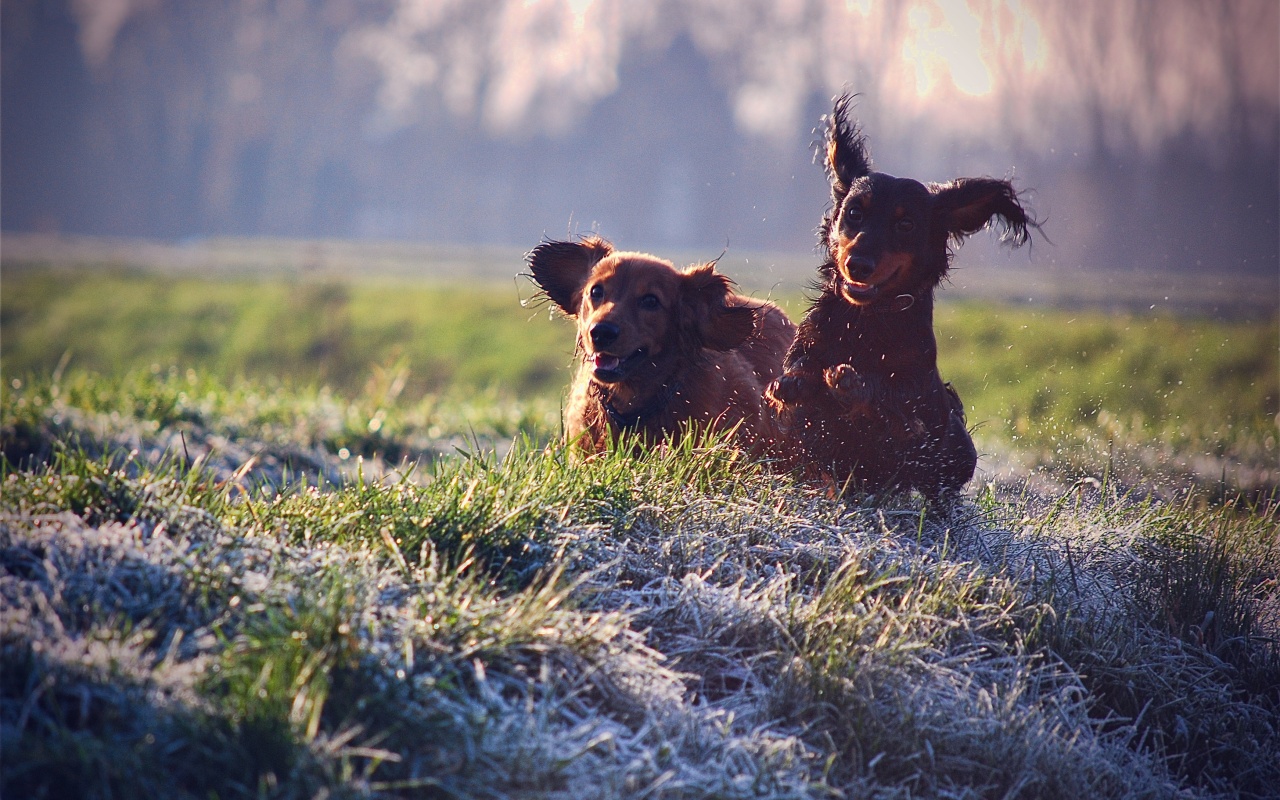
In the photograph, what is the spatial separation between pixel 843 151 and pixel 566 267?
144 cm

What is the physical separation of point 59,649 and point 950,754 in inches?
89.1

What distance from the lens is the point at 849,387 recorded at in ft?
11.8

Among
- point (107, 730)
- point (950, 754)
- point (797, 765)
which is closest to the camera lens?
point (107, 730)

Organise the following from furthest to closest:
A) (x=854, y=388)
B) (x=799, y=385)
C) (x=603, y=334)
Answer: (x=603, y=334)
(x=799, y=385)
(x=854, y=388)

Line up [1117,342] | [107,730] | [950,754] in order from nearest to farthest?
[107,730]
[950,754]
[1117,342]

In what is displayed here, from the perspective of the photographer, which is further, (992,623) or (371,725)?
(992,623)

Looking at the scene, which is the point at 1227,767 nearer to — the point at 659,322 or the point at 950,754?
the point at 950,754

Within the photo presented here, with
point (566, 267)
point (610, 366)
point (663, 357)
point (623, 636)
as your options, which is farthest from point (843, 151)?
point (623, 636)

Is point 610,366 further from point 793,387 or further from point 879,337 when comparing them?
point 879,337

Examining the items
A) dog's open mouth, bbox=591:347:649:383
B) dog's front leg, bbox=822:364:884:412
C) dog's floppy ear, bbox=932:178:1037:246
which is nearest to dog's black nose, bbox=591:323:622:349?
dog's open mouth, bbox=591:347:649:383

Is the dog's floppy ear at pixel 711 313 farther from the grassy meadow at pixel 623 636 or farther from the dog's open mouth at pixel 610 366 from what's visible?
the grassy meadow at pixel 623 636

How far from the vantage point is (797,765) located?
249cm

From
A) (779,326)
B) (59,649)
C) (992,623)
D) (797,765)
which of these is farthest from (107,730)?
(779,326)

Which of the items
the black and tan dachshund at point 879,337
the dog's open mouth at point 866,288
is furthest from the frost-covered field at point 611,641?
the dog's open mouth at point 866,288
